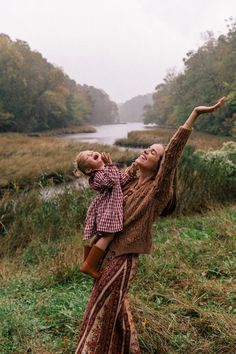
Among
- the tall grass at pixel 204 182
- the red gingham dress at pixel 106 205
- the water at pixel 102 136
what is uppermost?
the red gingham dress at pixel 106 205

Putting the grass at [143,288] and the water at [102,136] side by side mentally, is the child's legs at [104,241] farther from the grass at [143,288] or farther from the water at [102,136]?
the water at [102,136]

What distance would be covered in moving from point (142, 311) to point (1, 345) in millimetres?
1034

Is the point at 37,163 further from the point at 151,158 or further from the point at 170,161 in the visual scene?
the point at 170,161

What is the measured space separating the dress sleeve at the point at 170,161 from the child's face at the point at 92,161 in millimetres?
316

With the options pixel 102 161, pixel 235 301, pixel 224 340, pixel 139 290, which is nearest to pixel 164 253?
pixel 139 290

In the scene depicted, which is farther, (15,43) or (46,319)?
(15,43)

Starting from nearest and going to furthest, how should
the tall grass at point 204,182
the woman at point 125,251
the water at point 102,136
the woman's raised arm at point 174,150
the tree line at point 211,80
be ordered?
the woman's raised arm at point 174,150
the woman at point 125,251
the tall grass at point 204,182
the tree line at point 211,80
the water at point 102,136

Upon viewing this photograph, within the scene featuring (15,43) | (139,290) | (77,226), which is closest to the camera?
(139,290)

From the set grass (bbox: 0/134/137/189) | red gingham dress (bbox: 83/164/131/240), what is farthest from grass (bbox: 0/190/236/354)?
grass (bbox: 0/134/137/189)

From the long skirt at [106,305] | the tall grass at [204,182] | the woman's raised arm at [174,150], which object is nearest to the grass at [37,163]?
the tall grass at [204,182]

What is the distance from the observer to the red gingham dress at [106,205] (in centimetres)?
214

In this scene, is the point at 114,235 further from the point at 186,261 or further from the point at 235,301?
the point at 186,261

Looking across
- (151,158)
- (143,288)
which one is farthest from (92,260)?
(143,288)

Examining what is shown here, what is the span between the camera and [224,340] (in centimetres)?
283
